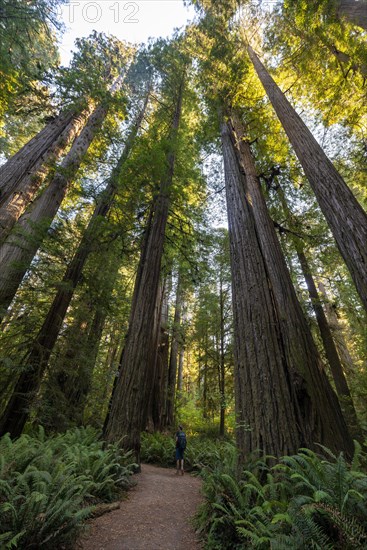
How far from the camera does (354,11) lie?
228 inches

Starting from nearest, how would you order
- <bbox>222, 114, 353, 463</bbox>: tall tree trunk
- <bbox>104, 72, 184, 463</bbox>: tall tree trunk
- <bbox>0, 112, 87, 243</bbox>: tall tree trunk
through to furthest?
<bbox>222, 114, 353, 463</bbox>: tall tree trunk → <bbox>104, 72, 184, 463</bbox>: tall tree trunk → <bbox>0, 112, 87, 243</bbox>: tall tree trunk

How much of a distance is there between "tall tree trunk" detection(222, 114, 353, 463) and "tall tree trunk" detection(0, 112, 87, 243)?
575cm

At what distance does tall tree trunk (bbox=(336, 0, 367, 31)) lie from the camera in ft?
18.5

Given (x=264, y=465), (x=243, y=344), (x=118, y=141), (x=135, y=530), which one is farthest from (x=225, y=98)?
(x=135, y=530)

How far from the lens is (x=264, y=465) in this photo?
306 centimetres

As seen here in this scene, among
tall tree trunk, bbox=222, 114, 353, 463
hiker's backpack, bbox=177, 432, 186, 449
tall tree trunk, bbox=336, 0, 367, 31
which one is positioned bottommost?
hiker's backpack, bbox=177, 432, 186, 449

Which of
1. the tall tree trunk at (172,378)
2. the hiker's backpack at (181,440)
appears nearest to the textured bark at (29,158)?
the hiker's backpack at (181,440)

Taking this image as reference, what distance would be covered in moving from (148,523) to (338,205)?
5095 millimetres

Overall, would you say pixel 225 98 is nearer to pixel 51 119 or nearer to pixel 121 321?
pixel 51 119

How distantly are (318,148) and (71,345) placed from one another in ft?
22.6

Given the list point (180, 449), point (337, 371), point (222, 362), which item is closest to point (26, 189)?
point (180, 449)

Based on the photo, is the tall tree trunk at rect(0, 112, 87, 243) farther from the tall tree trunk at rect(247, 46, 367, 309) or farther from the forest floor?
the tall tree trunk at rect(247, 46, 367, 309)

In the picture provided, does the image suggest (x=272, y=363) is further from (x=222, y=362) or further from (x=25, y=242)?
(x=222, y=362)

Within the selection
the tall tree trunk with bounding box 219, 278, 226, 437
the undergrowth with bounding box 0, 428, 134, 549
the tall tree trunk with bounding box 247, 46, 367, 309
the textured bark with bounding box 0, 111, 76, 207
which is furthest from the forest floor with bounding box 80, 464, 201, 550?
the textured bark with bounding box 0, 111, 76, 207
